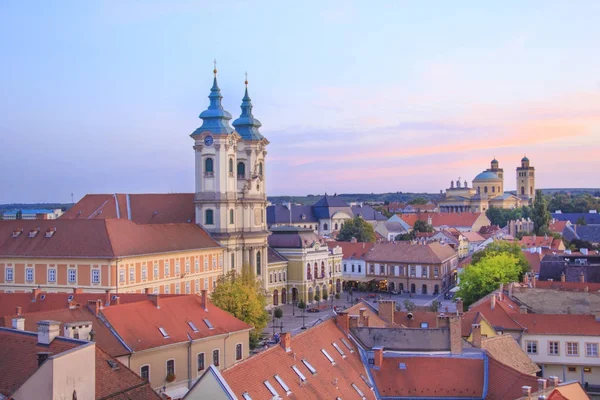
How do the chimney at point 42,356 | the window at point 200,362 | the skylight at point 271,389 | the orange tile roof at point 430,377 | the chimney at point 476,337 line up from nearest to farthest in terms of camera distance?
the chimney at point 42,356, the skylight at point 271,389, the orange tile roof at point 430,377, the chimney at point 476,337, the window at point 200,362

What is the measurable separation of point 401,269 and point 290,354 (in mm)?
68953

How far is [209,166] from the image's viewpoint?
261 feet

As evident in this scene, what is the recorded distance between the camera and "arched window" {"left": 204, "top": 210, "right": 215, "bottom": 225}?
7976 centimetres

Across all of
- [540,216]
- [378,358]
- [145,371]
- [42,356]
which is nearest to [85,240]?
[145,371]

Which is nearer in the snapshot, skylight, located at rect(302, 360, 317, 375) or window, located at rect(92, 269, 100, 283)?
skylight, located at rect(302, 360, 317, 375)

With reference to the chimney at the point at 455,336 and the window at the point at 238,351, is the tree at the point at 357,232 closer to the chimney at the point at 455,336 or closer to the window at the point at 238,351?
the window at the point at 238,351

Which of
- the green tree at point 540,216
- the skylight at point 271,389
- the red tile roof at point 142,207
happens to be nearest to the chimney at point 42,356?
the skylight at point 271,389

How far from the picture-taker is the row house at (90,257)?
2443 inches

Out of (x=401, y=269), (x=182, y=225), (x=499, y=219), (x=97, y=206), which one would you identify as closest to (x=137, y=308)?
(x=182, y=225)

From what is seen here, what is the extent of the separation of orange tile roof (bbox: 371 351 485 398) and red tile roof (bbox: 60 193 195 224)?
Result: 159 ft

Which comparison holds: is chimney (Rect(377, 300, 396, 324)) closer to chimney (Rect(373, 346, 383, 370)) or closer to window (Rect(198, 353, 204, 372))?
chimney (Rect(373, 346, 383, 370))

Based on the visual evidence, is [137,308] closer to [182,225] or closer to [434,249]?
[182,225]

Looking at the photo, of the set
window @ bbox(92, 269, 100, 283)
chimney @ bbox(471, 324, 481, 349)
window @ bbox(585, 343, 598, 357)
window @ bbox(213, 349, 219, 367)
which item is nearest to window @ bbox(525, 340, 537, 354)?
window @ bbox(585, 343, 598, 357)

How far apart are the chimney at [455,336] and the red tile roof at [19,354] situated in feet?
59.4
